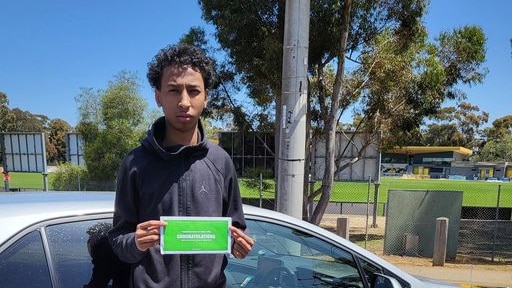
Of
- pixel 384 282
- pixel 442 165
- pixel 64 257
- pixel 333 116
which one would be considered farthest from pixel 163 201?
pixel 442 165

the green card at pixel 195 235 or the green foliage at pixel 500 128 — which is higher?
the green card at pixel 195 235

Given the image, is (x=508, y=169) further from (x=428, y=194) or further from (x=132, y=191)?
(x=132, y=191)

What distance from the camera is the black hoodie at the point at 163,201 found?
1543 mm

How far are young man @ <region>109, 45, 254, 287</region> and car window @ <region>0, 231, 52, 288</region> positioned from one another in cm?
31

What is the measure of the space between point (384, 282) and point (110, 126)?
834 inches

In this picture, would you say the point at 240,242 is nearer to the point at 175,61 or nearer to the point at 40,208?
the point at 175,61

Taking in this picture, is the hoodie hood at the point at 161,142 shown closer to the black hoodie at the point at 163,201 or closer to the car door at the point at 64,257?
the black hoodie at the point at 163,201

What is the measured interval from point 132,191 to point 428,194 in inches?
365

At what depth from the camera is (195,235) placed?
1443mm

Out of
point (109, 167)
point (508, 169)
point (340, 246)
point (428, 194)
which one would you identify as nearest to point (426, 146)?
point (508, 169)

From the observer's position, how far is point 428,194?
9.71 m

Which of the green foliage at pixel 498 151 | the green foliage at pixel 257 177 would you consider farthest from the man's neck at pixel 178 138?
the green foliage at pixel 498 151

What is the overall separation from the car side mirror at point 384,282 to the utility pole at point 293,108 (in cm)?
249

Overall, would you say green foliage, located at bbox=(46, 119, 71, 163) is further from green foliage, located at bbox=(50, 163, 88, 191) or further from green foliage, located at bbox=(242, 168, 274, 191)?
green foliage, located at bbox=(242, 168, 274, 191)
